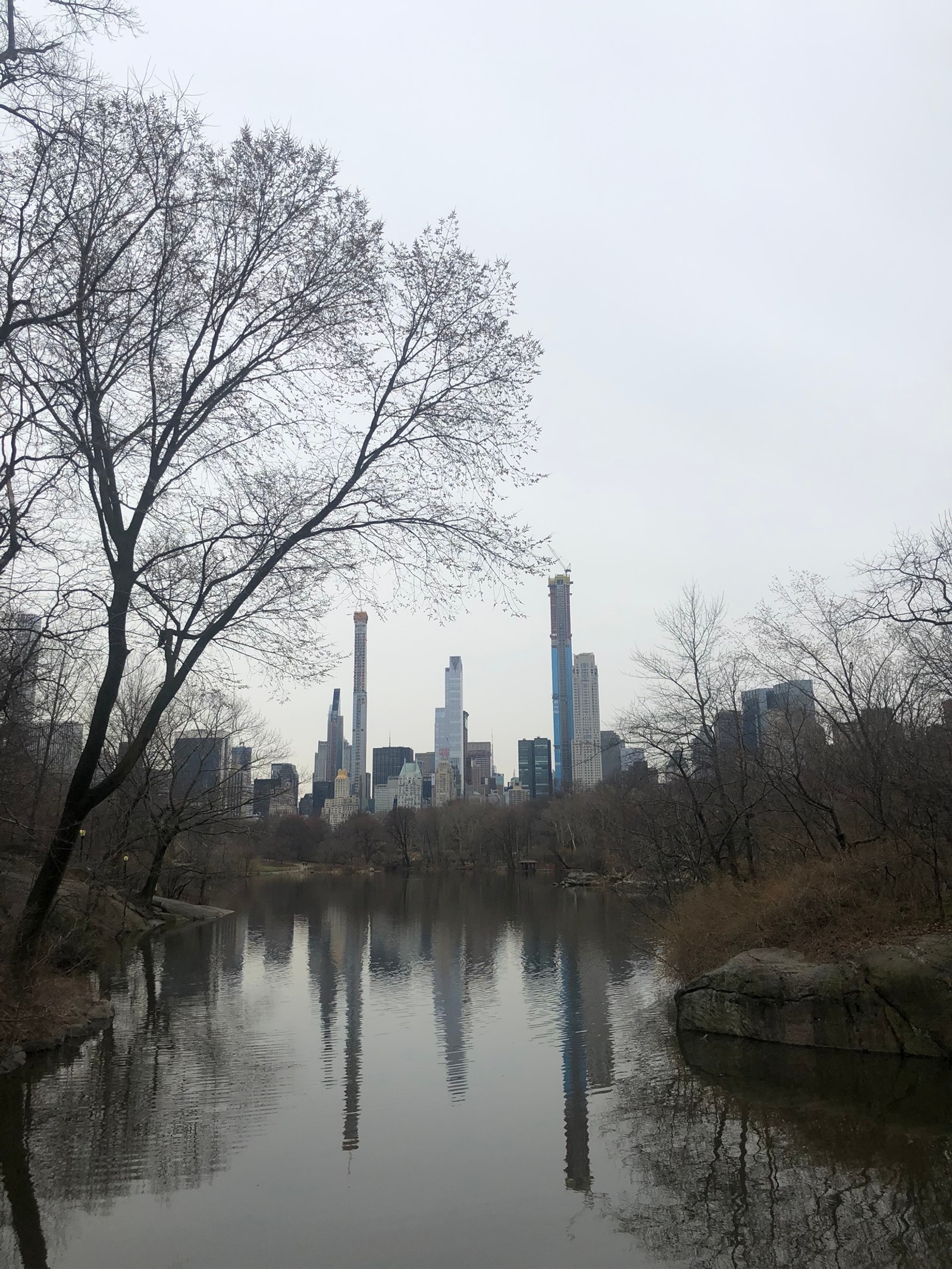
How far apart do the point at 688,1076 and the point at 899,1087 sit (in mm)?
2723

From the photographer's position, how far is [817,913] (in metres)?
15.1

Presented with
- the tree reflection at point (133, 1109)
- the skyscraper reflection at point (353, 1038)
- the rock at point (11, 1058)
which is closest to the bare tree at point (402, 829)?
the skyscraper reflection at point (353, 1038)

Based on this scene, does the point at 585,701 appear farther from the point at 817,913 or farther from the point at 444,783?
the point at 817,913

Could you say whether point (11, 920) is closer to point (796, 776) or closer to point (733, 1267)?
point (733, 1267)

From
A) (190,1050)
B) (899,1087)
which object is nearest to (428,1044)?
(190,1050)

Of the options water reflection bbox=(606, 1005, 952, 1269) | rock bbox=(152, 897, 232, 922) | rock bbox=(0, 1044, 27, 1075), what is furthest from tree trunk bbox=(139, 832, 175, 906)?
water reflection bbox=(606, 1005, 952, 1269)

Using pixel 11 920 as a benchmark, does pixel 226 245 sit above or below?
above

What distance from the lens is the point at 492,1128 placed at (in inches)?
396

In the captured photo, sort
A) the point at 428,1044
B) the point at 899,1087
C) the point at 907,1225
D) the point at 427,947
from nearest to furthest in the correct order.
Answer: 1. the point at 907,1225
2. the point at 899,1087
3. the point at 428,1044
4. the point at 427,947

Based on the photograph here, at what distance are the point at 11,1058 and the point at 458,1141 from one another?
6514 mm

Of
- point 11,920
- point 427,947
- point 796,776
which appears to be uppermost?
point 796,776

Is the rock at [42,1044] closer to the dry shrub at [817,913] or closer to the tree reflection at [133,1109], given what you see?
the tree reflection at [133,1109]

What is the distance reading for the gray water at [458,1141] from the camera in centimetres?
693

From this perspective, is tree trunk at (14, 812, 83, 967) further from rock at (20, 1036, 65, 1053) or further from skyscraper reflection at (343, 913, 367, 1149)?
skyscraper reflection at (343, 913, 367, 1149)
